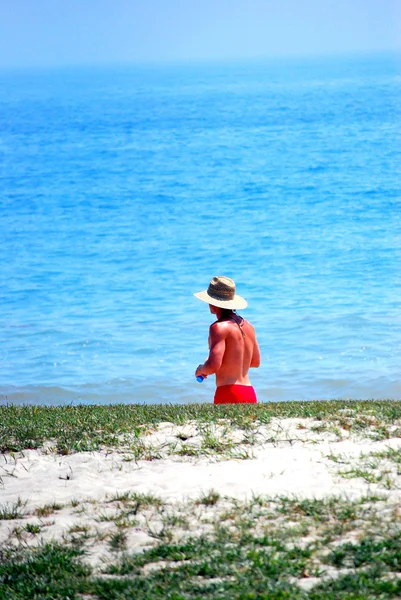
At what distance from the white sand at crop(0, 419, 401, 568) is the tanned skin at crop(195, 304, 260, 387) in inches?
40.9

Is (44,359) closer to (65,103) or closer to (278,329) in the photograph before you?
(278,329)

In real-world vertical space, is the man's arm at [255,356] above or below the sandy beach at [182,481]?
above

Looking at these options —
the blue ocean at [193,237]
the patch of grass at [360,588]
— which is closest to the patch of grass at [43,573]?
the patch of grass at [360,588]

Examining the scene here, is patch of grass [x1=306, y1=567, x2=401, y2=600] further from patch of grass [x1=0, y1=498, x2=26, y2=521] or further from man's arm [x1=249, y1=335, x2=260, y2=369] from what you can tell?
man's arm [x1=249, y1=335, x2=260, y2=369]

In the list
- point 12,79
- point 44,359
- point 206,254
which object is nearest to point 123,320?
point 44,359

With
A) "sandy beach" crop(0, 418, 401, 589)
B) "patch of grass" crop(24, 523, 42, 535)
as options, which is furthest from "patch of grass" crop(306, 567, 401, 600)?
"patch of grass" crop(24, 523, 42, 535)

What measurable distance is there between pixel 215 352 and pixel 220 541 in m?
2.72

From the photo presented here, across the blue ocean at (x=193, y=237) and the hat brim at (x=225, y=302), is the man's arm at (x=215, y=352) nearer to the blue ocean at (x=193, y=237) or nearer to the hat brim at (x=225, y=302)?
the hat brim at (x=225, y=302)

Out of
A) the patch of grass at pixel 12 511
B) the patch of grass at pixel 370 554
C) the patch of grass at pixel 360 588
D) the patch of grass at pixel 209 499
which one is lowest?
the patch of grass at pixel 360 588

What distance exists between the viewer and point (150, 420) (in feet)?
21.0

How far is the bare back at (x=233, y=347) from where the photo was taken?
7055 millimetres

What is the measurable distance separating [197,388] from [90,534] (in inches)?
348

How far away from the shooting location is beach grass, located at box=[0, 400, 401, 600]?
12.8ft

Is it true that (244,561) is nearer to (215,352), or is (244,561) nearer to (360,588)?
(360,588)
